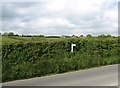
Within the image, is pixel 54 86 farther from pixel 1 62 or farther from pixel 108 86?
pixel 1 62

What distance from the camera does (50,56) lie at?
21094mm

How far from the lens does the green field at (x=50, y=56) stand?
16812 millimetres

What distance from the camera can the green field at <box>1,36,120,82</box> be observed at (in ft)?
55.2

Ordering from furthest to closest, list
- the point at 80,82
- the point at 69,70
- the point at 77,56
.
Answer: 1. the point at 77,56
2. the point at 69,70
3. the point at 80,82

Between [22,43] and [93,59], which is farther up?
[22,43]

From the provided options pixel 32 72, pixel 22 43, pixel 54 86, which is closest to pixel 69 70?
pixel 32 72

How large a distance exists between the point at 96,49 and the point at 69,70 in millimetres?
6565

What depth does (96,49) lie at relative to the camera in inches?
950

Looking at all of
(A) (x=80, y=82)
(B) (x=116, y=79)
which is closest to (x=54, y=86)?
(A) (x=80, y=82)

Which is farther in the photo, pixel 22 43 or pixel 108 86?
pixel 22 43

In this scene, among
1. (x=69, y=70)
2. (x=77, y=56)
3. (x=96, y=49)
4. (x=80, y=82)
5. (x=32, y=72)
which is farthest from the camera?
(x=96, y=49)

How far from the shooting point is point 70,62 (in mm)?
19250

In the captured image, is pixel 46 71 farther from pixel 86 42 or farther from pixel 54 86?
pixel 86 42

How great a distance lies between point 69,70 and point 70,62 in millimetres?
1143
